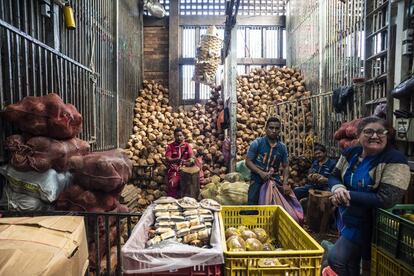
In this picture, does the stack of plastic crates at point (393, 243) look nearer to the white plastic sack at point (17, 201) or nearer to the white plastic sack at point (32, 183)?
the white plastic sack at point (32, 183)

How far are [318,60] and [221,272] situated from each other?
8.23 metres

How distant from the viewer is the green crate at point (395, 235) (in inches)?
75.7

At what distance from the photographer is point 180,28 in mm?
11484

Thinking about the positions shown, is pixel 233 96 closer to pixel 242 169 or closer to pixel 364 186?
Answer: pixel 242 169

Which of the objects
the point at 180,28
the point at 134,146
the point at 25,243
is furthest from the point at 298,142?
the point at 25,243

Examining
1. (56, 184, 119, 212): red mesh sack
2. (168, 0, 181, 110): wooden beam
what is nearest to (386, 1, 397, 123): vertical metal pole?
(56, 184, 119, 212): red mesh sack

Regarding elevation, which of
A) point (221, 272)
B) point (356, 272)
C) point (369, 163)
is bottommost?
point (356, 272)

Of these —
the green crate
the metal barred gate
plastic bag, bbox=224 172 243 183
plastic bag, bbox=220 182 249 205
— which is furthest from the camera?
plastic bag, bbox=224 172 243 183

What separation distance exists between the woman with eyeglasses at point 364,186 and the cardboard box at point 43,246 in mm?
→ 1872

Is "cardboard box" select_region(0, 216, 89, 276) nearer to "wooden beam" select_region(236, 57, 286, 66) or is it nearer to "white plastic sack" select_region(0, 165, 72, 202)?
"white plastic sack" select_region(0, 165, 72, 202)

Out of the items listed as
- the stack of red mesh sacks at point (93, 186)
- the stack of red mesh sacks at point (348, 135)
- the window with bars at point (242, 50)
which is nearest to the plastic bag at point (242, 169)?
the stack of red mesh sacks at point (348, 135)

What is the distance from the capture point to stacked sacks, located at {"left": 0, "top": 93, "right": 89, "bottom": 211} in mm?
3121

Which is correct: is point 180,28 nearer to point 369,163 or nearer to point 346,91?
point 346,91

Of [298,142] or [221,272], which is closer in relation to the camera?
[221,272]
